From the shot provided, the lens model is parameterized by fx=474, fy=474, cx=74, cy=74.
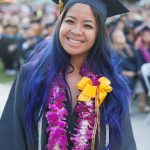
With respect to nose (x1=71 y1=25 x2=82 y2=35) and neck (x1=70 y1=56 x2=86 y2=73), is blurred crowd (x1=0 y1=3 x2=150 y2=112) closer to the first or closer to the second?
neck (x1=70 y1=56 x2=86 y2=73)

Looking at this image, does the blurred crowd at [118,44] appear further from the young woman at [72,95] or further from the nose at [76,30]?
the nose at [76,30]

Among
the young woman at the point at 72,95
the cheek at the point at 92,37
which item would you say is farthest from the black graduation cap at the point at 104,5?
the cheek at the point at 92,37

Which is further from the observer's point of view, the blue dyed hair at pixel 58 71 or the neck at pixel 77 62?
the neck at pixel 77 62

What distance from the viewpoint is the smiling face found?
103 inches

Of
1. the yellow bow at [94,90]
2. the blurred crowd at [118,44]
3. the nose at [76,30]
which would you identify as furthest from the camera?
the blurred crowd at [118,44]

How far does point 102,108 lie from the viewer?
2713 mm

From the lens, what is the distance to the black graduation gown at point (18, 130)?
2625 millimetres

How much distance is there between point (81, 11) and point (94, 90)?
473 millimetres

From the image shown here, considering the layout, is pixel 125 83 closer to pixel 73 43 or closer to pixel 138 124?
pixel 73 43

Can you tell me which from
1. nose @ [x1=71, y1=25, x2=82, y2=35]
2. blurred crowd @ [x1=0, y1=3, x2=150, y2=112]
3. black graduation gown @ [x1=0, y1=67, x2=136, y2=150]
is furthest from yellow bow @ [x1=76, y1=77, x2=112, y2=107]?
blurred crowd @ [x1=0, y1=3, x2=150, y2=112]

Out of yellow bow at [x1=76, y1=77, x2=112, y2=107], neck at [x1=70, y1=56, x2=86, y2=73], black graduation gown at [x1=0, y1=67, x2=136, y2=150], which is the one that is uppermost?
neck at [x1=70, y1=56, x2=86, y2=73]

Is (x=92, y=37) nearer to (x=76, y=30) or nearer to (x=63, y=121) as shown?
(x=76, y=30)

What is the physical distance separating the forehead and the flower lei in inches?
13.4

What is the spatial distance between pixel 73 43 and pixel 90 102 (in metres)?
0.37
